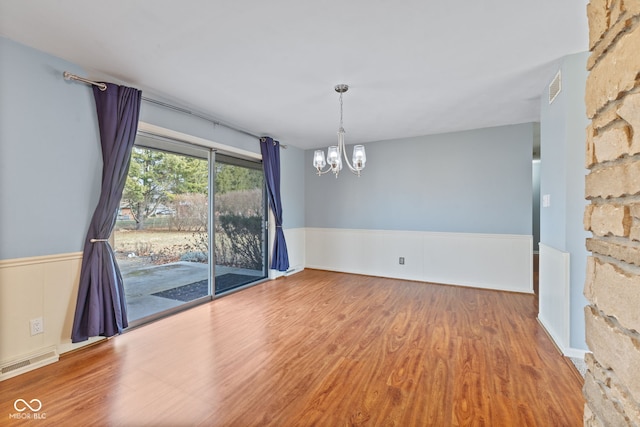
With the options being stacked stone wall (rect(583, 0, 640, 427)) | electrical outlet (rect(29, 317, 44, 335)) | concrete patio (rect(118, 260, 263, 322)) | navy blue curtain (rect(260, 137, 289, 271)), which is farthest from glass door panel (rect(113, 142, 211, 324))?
stacked stone wall (rect(583, 0, 640, 427))

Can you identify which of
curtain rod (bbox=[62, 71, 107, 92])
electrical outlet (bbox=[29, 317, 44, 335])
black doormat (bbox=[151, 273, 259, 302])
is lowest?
black doormat (bbox=[151, 273, 259, 302])

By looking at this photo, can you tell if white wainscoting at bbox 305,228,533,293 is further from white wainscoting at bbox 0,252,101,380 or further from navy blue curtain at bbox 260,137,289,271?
white wainscoting at bbox 0,252,101,380

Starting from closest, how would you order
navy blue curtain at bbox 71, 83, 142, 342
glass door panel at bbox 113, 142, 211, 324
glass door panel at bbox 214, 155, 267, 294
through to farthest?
navy blue curtain at bbox 71, 83, 142, 342, glass door panel at bbox 113, 142, 211, 324, glass door panel at bbox 214, 155, 267, 294

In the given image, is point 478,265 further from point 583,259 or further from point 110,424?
point 110,424

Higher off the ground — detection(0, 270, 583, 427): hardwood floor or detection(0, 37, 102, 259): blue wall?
detection(0, 37, 102, 259): blue wall

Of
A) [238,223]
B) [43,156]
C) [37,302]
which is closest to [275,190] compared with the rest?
[238,223]

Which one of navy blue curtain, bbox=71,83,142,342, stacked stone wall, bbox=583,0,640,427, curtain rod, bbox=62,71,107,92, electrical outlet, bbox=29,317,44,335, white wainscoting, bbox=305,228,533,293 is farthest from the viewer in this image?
white wainscoting, bbox=305,228,533,293

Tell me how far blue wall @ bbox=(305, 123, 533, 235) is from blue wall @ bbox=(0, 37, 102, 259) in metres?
3.74

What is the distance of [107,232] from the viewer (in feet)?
8.12

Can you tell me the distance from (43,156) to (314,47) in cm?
230

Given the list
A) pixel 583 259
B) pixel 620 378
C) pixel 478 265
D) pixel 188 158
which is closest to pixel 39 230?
pixel 188 158

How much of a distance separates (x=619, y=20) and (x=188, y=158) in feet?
11.8

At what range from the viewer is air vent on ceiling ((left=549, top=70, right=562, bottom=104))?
2.37 metres

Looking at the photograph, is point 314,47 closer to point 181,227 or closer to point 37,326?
point 181,227
